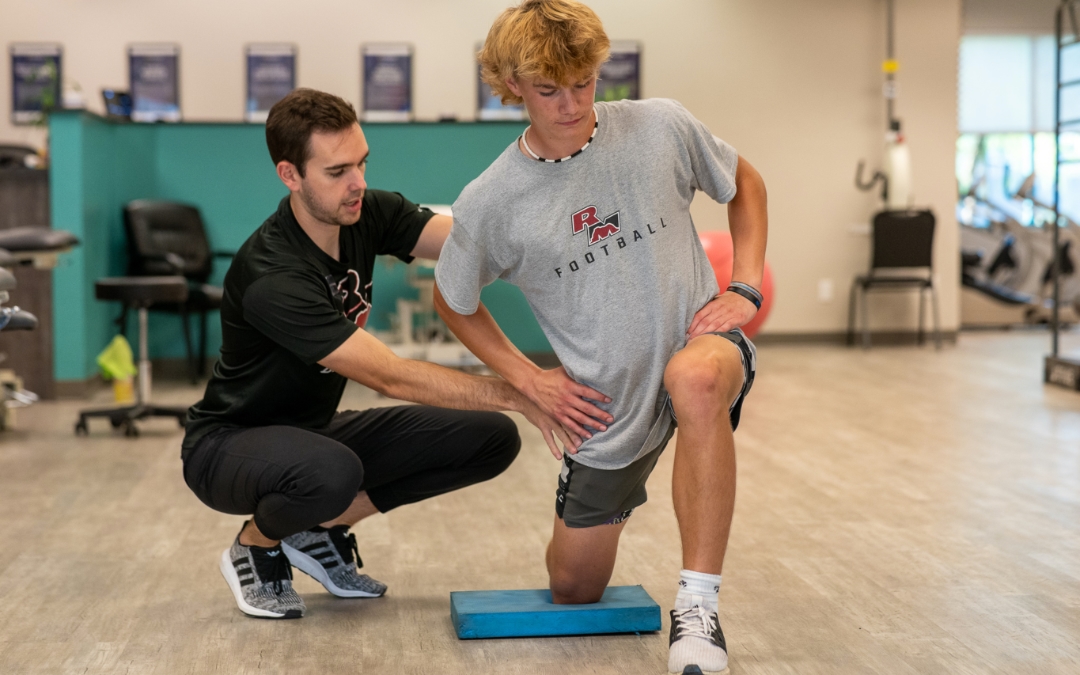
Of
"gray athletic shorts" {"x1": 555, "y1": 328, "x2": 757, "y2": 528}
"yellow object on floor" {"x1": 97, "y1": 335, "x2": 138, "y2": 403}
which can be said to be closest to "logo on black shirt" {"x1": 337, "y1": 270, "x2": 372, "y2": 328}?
"gray athletic shorts" {"x1": 555, "y1": 328, "x2": 757, "y2": 528}

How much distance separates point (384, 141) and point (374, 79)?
1.39m

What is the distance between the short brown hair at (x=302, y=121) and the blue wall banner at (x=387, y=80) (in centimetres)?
556

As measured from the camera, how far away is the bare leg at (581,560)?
2.05m

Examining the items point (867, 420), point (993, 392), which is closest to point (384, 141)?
point (867, 420)

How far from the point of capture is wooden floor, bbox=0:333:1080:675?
195 centimetres

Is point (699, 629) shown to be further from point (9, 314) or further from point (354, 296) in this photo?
point (9, 314)

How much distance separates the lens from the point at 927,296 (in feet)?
26.5

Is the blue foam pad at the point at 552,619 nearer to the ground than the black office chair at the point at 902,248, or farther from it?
nearer to the ground

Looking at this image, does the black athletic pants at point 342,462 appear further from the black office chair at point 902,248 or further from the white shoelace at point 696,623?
the black office chair at point 902,248

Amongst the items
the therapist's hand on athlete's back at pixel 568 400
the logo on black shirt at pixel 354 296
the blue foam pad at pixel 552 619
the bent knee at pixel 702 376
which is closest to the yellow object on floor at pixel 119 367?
the logo on black shirt at pixel 354 296

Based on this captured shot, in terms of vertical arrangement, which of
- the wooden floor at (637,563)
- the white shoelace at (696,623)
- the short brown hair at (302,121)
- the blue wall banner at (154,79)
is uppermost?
the blue wall banner at (154,79)

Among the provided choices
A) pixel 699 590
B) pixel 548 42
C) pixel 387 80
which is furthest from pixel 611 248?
pixel 387 80

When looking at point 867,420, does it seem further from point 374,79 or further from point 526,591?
point 374,79

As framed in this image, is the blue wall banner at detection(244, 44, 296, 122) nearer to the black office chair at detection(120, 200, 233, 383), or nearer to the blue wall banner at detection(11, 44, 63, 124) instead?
the blue wall banner at detection(11, 44, 63, 124)
